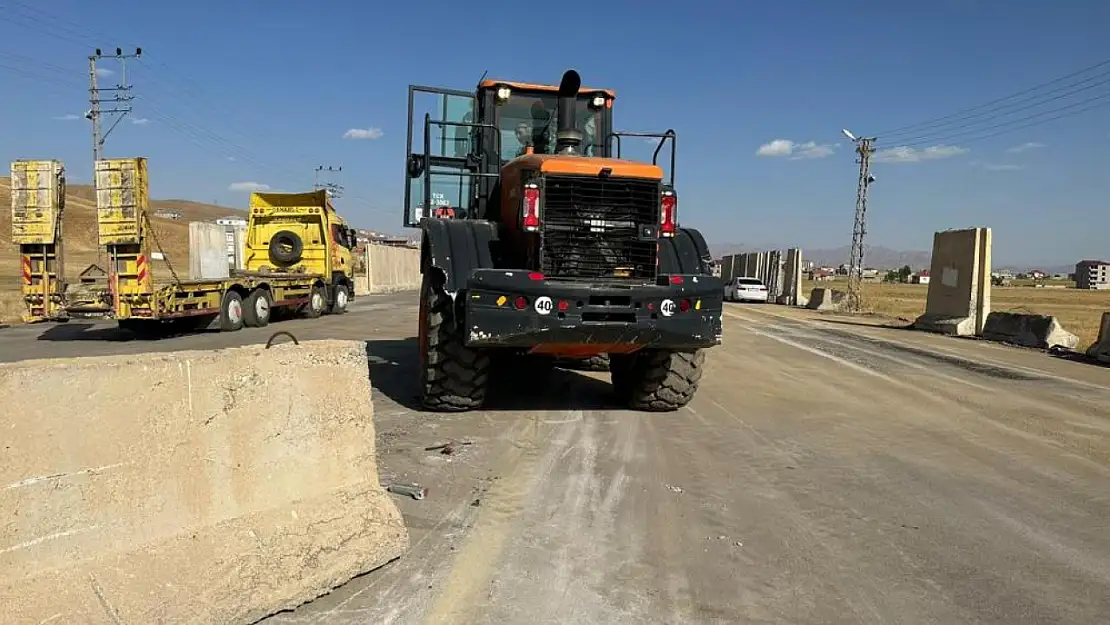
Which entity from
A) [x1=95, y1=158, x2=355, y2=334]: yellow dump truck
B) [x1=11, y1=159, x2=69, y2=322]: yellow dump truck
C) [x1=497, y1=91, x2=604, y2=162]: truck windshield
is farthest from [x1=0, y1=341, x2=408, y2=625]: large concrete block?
[x1=11, y1=159, x2=69, y2=322]: yellow dump truck

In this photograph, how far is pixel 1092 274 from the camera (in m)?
107

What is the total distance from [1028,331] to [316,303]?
18.0 m

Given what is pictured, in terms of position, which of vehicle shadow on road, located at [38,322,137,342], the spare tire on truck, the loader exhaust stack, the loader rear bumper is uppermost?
the loader exhaust stack

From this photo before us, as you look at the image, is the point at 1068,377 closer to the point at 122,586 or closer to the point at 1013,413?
the point at 1013,413

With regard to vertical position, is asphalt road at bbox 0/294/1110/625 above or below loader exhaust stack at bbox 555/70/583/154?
below

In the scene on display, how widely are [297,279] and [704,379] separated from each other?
14.1 meters

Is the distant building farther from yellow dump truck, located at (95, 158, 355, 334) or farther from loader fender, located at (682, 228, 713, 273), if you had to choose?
loader fender, located at (682, 228, 713, 273)

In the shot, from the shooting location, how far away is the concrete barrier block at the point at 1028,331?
1508 centimetres

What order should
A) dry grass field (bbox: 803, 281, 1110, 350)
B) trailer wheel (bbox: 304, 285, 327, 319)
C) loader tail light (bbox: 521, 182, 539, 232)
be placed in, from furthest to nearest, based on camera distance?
trailer wheel (bbox: 304, 285, 327, 319), dry grass field (bbox: 803, 281, 1110, 350), loader tail light (bbox: 521, 182, 539, 232)

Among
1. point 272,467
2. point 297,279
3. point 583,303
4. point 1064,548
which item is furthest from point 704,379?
point 297,279

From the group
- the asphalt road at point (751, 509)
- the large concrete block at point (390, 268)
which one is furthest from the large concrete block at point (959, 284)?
the large concrete block at point (390, 268)

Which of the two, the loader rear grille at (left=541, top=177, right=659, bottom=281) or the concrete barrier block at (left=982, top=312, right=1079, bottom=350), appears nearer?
the loader rear grille at (left=541, top=177, right=659, bottom=281)

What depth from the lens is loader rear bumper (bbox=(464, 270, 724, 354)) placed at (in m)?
6.46

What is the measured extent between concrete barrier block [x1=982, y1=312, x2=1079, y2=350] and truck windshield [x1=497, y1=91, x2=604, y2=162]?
11.3 m
